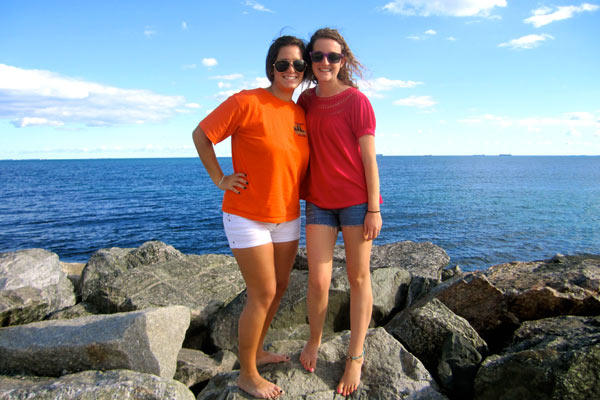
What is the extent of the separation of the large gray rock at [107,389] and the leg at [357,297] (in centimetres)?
149

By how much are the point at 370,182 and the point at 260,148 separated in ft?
3.50

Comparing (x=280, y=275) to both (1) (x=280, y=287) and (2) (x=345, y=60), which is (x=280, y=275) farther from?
(2) (x=345, y=60)

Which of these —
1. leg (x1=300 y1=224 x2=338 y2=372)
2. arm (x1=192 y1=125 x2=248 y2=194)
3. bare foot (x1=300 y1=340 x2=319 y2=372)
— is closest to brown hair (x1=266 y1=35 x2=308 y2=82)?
arm (x1=192 y1=125 x2=248 y2=194)

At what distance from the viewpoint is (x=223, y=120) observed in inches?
141

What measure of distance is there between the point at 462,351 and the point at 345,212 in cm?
204

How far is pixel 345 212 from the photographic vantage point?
3807 mm

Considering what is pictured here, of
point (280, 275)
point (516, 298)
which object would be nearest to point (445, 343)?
point (516, 298)

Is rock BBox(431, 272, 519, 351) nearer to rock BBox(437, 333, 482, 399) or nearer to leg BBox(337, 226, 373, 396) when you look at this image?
rock BBox(437, 333, 482, 399)

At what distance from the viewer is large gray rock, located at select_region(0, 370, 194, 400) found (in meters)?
3.24

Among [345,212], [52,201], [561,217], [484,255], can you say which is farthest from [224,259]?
[52,201]

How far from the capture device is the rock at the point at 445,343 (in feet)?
13.3

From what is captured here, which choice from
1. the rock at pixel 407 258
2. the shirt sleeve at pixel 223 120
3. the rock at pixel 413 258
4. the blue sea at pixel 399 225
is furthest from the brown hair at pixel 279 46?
the blue sea at pixel 399 225

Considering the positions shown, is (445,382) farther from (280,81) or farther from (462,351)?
(280,81)

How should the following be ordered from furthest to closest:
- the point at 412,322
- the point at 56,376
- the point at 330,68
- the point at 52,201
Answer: the point at 52,201 < the point at 412,322 < the point at 56,376 < the point at 330,68
